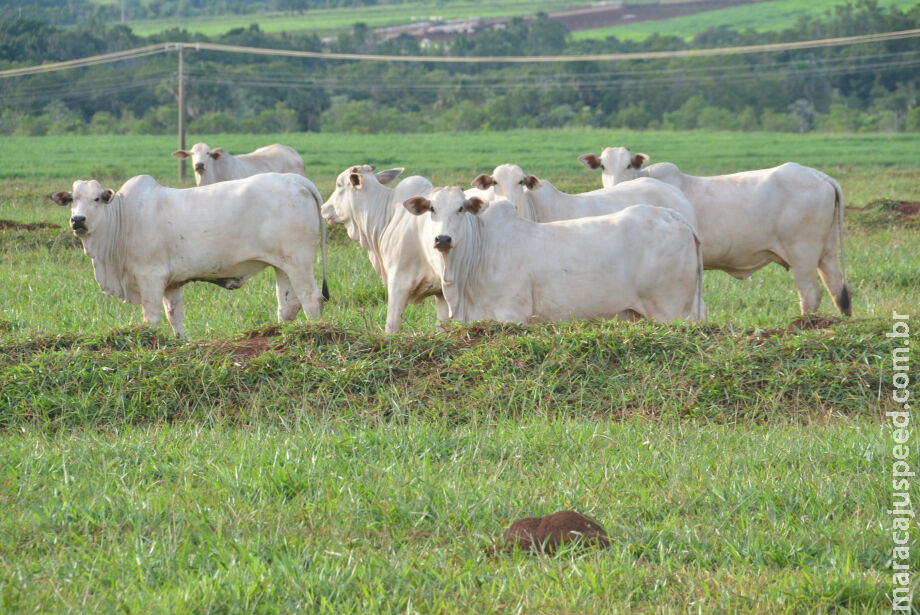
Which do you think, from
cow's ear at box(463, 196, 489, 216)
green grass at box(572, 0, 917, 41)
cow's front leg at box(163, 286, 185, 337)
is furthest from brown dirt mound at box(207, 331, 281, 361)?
green grass at box(572, 0, 917, 41)

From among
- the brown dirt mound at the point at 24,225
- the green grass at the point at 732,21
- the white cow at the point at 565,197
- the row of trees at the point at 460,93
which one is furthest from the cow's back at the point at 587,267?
the green grass at the point at 732,21

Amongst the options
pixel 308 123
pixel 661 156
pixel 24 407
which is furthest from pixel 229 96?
pixel 24 407

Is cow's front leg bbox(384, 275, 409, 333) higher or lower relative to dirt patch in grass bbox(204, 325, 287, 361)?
lower

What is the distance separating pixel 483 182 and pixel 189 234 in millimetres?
2491

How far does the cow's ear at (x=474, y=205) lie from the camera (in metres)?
7.72

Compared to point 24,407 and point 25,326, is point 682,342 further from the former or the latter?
point 25,326

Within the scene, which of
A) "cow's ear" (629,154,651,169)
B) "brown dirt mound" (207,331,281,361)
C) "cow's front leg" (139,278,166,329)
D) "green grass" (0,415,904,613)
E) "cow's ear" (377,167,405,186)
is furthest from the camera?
"cow's ear" (629,154,651,169)

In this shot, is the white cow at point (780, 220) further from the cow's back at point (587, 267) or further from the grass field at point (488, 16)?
the grass field at point (488, 16)

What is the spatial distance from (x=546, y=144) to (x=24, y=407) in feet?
99.9

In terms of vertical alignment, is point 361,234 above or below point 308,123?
above

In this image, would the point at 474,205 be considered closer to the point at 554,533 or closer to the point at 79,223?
the point at 79,223

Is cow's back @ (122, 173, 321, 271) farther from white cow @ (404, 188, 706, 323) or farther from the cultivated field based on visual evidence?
white cow @ (404, 188, 706, 323)

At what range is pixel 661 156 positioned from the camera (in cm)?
3198

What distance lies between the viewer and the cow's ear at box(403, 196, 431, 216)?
303 inches
